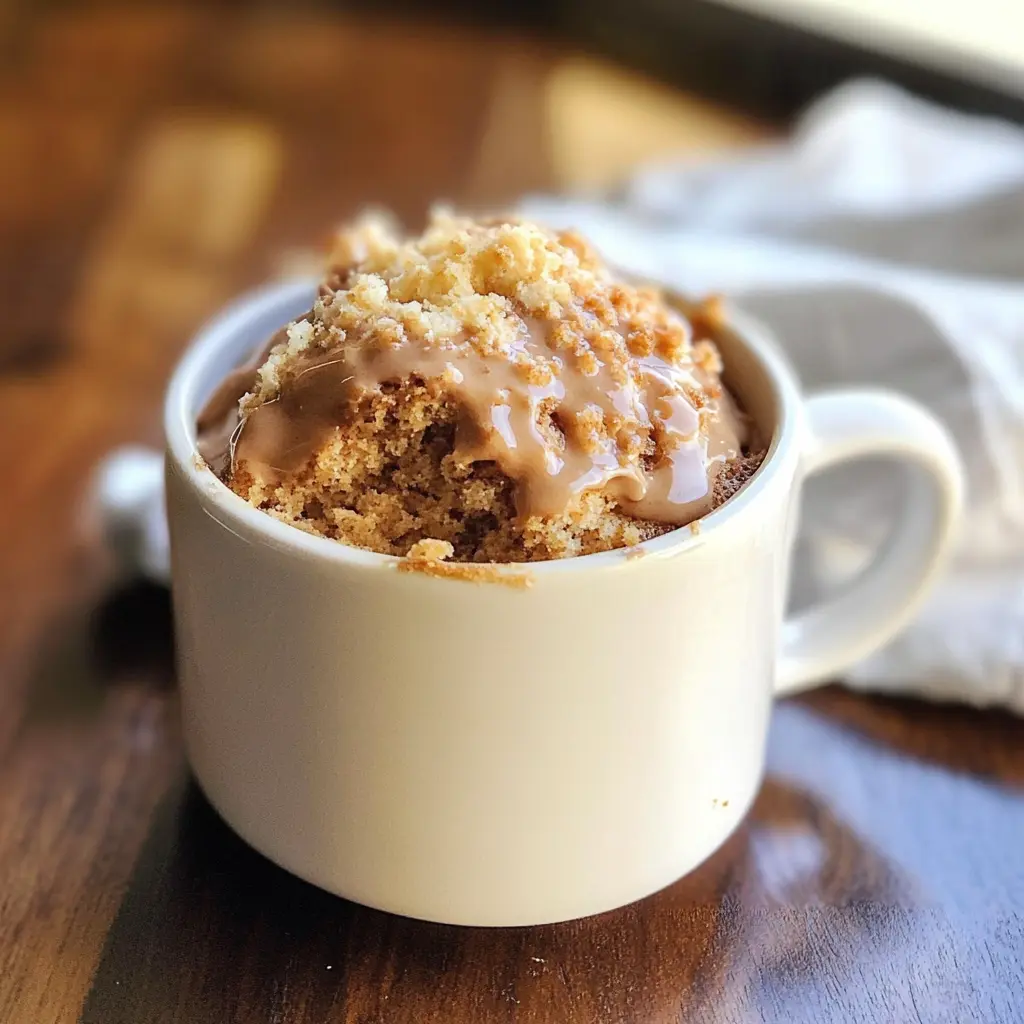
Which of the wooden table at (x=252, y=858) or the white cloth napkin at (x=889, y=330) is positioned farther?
the white cloth napkin at (x=889, y=330)

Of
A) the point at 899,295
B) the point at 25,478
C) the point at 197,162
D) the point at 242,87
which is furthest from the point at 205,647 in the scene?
the point at 242,87

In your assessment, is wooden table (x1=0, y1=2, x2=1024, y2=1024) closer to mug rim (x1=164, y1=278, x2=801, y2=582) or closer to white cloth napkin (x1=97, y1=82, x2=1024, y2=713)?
white cloth napkin (x1=97, y1=82, x2=1024, y2=713)

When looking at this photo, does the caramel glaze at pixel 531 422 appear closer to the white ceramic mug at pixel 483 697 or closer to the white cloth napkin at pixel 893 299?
the white ceramic mug at pixel 483 697

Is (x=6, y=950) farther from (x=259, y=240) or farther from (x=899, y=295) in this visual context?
(x=259, y=240)

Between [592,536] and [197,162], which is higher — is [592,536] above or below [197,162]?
above

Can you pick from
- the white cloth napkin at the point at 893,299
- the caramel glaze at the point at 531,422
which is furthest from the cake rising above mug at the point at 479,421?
the white cloth napkin at the point at 893,299

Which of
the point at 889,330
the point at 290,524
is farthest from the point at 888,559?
the point at 290,524
